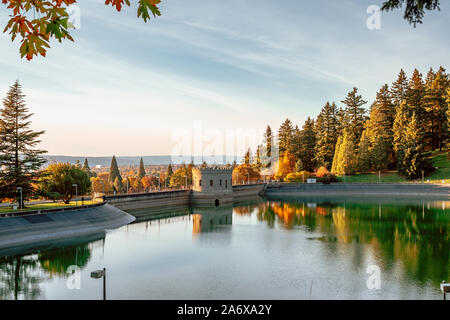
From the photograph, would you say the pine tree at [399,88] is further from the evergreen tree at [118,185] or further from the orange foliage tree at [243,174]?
the evergreen tree at [118,185]

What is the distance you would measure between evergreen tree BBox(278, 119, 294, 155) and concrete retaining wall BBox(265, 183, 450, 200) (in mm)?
23283

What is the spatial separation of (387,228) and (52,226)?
37.1m

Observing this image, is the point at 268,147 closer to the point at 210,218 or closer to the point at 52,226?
the point at 210,218

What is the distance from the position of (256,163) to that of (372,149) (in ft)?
119

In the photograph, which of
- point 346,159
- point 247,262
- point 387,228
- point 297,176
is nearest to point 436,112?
point 346,159

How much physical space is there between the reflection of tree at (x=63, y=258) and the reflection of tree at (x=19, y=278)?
784 millimetres

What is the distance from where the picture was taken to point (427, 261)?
90.6ft

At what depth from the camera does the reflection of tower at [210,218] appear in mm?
46425

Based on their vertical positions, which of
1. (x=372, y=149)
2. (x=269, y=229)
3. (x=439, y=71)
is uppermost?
(x=439, y=71)

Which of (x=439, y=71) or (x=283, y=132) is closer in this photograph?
(x=439, y=71)

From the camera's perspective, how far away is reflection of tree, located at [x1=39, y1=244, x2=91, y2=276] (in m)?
26.4

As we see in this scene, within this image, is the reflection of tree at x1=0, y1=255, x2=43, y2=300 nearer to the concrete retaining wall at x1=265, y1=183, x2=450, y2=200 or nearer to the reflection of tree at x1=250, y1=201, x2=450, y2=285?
the reflection of tree at x1=250, y1=201, x2=450, y2=285
